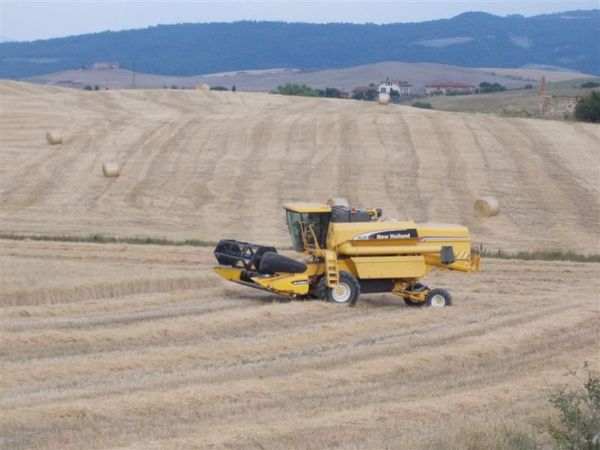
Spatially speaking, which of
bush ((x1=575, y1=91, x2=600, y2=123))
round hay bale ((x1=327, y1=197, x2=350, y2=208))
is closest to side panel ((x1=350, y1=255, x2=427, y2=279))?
round hay bale ((x1=327, y1=197, x2=350, y2=208))

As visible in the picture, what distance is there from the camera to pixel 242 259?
18016 millimetres

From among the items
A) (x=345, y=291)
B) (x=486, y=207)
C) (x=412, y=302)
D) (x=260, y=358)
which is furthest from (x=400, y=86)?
(x=260, y=358)

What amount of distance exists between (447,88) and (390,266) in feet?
295

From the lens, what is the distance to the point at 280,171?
33.6 m

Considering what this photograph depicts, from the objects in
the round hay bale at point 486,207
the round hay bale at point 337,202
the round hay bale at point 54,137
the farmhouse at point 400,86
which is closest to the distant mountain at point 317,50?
the farmhouse at point 400,86

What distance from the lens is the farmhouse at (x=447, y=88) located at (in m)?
103

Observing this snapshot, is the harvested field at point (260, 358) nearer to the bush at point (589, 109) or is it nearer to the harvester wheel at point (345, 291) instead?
the harvester wheel at point (345, 291)

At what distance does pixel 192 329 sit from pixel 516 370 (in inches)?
175

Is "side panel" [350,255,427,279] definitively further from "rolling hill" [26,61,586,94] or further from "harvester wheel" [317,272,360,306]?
"rolling hill" [26,61,586,94]

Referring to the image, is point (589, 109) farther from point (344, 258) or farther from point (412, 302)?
point (344, 258)

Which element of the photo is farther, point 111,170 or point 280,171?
point 280,171

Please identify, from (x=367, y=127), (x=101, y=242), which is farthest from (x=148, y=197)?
(x=367, y=127)

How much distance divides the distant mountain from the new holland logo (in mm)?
142268

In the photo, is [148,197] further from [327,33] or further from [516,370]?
[327,33]
